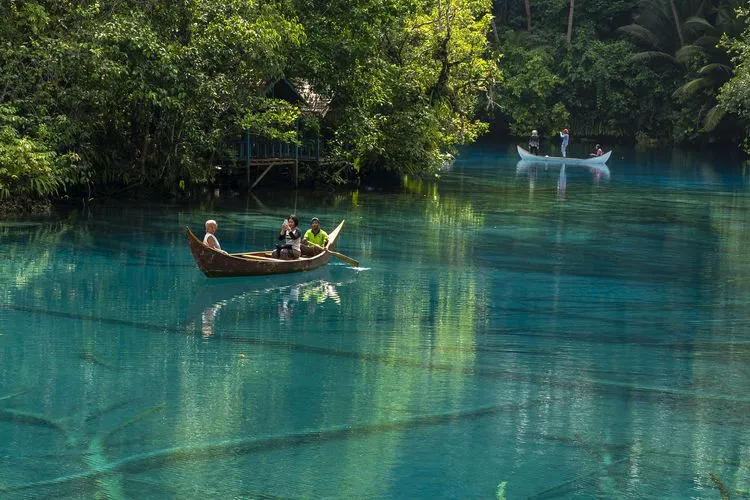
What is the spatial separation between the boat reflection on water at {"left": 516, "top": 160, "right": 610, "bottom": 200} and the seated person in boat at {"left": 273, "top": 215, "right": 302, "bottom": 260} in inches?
771

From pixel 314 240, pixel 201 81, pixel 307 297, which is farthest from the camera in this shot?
pixel 201 81

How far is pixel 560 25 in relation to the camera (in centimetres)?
7062

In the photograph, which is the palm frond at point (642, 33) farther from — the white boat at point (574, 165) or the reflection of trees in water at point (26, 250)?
the reflection of trees in water at point (26, 250)

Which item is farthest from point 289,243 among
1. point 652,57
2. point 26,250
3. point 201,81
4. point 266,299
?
point 652,57

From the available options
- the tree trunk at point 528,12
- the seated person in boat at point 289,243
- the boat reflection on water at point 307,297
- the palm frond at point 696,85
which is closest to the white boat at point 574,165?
the palm frond at point 696,85

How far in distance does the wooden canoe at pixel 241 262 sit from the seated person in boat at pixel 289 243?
149 mm

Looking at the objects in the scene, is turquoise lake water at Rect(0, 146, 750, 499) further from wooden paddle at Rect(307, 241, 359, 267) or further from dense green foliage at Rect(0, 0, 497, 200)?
dense green foliage at Rect(0, 0, 497, 200)

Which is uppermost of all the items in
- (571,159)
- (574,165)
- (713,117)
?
(713,117)

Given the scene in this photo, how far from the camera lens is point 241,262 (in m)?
18.6

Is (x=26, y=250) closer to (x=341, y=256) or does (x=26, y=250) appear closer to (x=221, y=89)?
(x=341, y=256)

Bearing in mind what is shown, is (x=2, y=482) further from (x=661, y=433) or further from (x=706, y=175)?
(x=706, y=175)

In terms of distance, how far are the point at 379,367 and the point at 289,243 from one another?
7.09 metres

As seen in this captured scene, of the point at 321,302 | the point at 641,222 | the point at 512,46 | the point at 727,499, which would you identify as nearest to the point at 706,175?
the point at 641,222

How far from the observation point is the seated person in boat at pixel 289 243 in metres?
19.7
